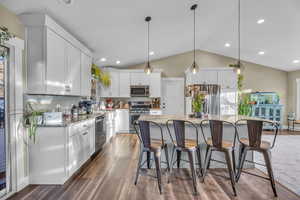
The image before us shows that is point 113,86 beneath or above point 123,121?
above

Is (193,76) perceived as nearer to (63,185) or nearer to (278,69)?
(278,69)

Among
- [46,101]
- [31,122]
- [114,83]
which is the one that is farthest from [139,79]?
[31,122]

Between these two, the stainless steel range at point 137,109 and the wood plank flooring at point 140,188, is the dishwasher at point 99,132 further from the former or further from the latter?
the stainless steel range at point 137,109

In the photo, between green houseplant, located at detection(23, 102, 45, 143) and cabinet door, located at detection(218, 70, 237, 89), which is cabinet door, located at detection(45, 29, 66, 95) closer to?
green houseplant, located at detection(23, 102, 45, 143)

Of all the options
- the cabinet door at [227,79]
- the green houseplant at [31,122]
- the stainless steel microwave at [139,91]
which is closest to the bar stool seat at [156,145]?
the green houseplant at [31,122]

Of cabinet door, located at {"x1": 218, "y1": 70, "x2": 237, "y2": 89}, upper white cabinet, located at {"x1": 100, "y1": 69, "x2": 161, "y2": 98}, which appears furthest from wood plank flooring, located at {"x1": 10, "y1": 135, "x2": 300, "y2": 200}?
upper white cabinet, located at {"x1": 100, "y1": 69, "x2": 161, "y2": 98}

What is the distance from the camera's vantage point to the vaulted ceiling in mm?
2762

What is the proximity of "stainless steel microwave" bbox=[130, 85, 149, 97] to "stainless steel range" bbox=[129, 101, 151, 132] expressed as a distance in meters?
0.41

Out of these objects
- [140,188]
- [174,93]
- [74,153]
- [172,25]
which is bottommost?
[140,188]

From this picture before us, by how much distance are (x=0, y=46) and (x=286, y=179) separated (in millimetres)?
4603

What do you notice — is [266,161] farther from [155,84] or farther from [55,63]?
[155,84]

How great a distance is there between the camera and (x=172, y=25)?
13.7 ft

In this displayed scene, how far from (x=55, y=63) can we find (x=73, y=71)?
25.5 inches

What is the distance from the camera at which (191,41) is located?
19.2 ft
